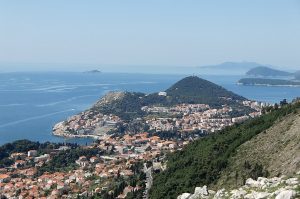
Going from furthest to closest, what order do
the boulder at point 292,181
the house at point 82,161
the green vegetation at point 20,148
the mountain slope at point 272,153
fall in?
the green vegetation at point 20,148 < the house at point 82,161 < the mountain slope at point 272,153 < the boulder at point 292,181

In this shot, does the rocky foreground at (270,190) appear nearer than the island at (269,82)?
Yes

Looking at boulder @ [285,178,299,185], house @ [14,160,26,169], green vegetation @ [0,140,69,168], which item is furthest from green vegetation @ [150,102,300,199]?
green vegetation @ [0,140,69,168]

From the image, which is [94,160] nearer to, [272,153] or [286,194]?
[272,153]

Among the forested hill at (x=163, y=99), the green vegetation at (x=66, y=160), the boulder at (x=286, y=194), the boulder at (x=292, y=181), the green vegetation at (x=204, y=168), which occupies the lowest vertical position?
the green vegetation at (x=66, y=160)

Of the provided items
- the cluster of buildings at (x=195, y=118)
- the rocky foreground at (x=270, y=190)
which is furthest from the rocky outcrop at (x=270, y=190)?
the cluster of buildings at (x=195, y=118)

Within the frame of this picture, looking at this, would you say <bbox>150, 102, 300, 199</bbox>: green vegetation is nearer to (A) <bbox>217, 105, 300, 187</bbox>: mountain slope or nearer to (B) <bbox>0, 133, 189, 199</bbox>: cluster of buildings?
(A) <bbox>217, 105, 300, 187</bbox>: mountain slope

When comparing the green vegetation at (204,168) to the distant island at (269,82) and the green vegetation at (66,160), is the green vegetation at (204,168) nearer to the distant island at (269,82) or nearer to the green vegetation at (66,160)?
the green vegetation at (66,160)

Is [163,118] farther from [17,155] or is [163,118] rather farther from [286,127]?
[286,127]

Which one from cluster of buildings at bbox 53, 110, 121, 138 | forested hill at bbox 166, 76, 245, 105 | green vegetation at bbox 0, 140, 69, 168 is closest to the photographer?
green vegetation at bbox 0, 140, 69, 168

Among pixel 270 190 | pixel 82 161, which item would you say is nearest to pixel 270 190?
pixel 270 190
